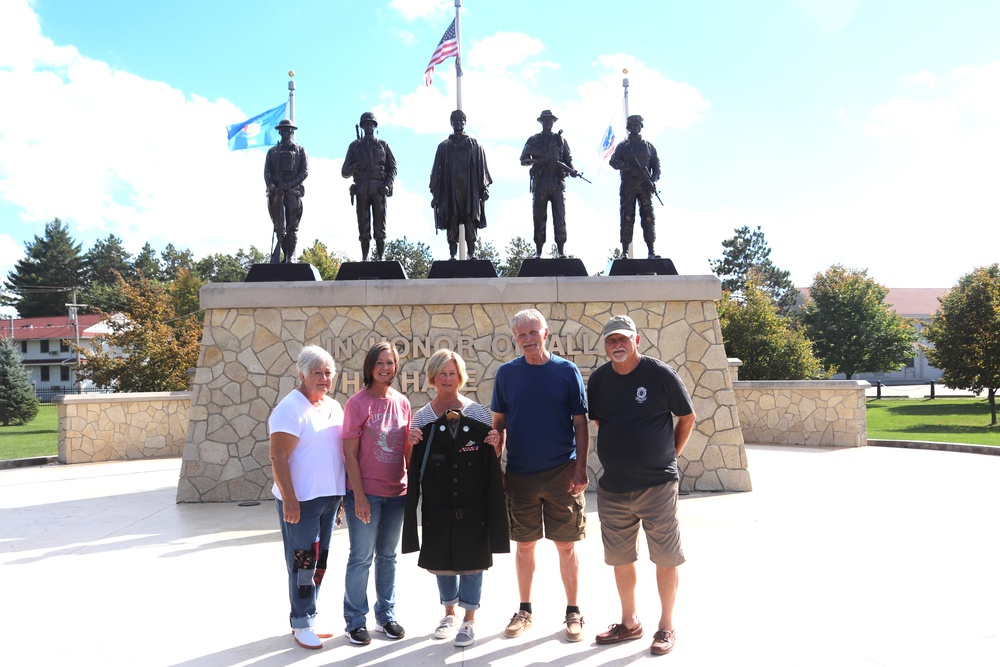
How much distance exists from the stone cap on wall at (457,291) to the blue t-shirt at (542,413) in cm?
441

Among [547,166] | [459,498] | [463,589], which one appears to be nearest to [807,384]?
[547,166]

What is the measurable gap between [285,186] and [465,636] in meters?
6.29

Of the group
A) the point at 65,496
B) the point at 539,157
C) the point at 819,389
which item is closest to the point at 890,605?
the point at 539,157

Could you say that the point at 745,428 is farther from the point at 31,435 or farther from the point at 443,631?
the point at 31,435

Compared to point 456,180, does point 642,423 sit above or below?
below

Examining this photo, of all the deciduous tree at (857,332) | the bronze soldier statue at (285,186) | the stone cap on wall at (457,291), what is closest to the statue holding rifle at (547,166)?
the stone cap on wall at (457,291)

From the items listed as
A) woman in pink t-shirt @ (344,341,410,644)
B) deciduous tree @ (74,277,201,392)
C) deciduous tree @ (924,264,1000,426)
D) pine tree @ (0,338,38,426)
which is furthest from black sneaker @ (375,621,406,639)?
pine tree @ (0,338,38,426)

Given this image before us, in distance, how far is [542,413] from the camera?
374cm

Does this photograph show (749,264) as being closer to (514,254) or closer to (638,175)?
(514,254)

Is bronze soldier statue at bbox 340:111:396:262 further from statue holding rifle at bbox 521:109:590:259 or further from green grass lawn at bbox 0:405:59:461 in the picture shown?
green grass lawn at bbox 0:405:59:461

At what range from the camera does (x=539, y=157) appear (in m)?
8.75

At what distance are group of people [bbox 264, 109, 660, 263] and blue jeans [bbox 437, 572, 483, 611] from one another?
5.59 metres

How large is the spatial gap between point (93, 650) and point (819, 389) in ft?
40.8

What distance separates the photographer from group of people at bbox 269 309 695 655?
3.59 metres
